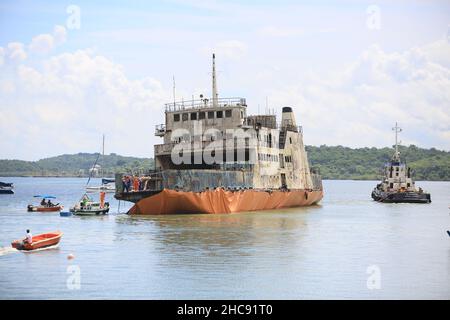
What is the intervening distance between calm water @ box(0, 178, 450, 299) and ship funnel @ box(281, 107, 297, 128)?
2232 centimetres

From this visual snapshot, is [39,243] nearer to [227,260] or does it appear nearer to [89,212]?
[227,260]

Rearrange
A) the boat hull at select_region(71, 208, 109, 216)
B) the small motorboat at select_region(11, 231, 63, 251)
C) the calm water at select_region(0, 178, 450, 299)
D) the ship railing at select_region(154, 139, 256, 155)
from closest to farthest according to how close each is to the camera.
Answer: the calm water at select_region(0, 178, 450, 299) → the small motorboat at select_region(11, 231, 63, 251) → the ship railing at select_region(154, 139, 256, 155) → the boat hull at select_region(71, 208, 109, 216)

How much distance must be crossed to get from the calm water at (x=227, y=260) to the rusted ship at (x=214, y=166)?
1.76 m

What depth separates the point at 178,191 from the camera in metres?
50.8

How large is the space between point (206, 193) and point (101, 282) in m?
25.1

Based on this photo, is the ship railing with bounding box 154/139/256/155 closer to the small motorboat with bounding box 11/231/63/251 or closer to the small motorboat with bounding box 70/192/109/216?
the small motorboat with bounding box 70/192/109/216

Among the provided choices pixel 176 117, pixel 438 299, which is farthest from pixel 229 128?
pixel 438 299

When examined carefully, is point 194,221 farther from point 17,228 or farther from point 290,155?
point 290,155

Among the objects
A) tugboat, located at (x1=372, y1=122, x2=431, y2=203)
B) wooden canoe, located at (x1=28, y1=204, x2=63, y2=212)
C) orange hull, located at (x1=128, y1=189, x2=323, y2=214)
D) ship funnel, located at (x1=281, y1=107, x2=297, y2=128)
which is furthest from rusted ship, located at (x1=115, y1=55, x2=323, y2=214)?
tugboat, located at (x1=372, y1=122, x2=431, y2=203)

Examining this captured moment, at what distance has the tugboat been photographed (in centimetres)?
8044

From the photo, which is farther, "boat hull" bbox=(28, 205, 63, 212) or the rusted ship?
"boat hull" bbox=(28, 205, 63, 212)

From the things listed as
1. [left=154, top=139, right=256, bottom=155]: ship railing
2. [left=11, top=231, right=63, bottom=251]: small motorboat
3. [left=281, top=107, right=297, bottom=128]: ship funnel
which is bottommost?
[left=11, top=231, right=63, bottom=251]: small motorboat

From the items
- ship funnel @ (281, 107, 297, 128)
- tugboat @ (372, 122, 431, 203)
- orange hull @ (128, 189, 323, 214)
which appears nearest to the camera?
orange hull @ (128, 189, 323, 214)

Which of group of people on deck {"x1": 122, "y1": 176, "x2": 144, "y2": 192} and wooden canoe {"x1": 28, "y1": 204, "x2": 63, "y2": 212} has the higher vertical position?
group of people on deck {"x1": 122, "y1": 176, "x2": 144, "y2": 192}
